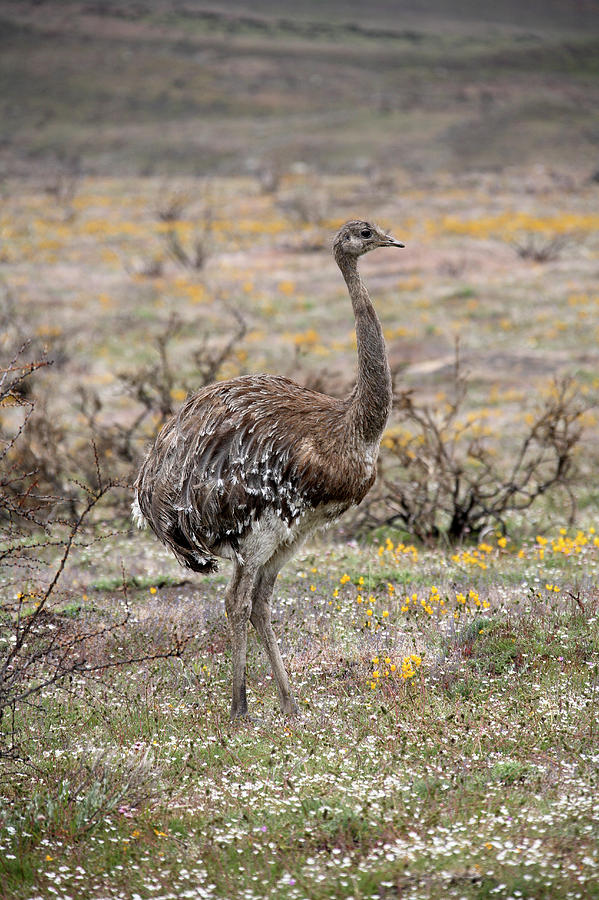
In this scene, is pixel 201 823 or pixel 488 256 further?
pixel 488 256

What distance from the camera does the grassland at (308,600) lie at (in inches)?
201

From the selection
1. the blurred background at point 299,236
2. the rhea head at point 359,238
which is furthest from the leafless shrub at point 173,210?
the rhea head at point 359,238

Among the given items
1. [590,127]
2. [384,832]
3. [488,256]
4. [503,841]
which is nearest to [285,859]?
[384,832]

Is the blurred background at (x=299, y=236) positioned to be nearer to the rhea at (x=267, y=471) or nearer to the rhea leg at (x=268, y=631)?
the rhea at (x=267, y=471)

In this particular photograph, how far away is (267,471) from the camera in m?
6.48

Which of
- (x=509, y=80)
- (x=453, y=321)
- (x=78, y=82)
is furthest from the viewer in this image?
(x=509, y=80)

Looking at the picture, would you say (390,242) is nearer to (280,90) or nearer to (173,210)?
(173,210)

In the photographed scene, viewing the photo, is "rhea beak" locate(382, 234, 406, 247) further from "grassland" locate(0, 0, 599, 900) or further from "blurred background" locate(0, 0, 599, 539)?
"blurred background" locate(0, 0, 599, 539)

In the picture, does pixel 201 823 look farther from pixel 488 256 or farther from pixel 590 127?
pixel 590 127

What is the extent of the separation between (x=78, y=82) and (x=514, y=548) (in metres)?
91.7

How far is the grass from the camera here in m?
4.90

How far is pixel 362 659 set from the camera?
7.08 meters

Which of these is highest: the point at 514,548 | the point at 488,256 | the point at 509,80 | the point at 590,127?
the point at 509,80

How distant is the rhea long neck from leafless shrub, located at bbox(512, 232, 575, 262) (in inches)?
842
